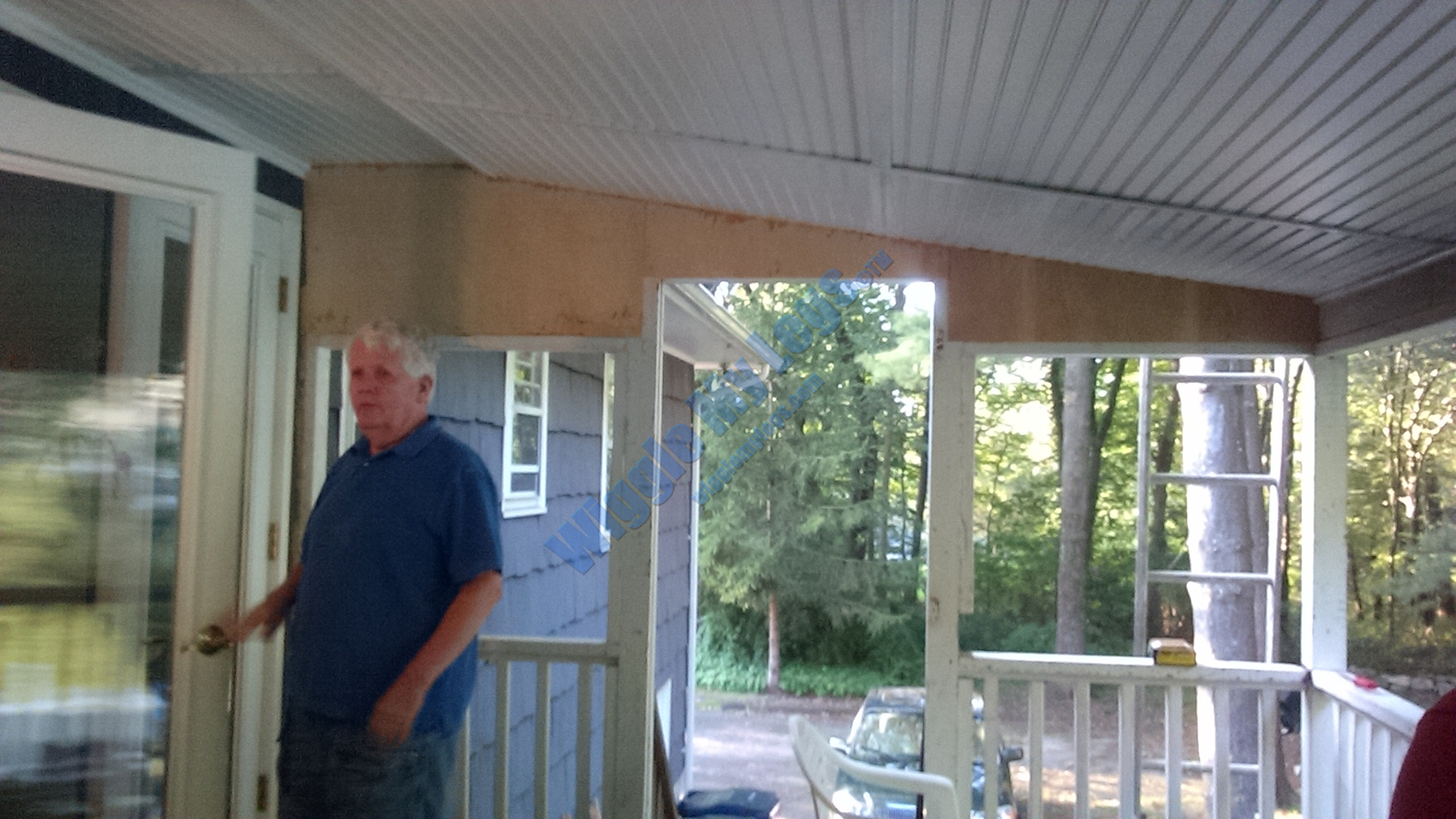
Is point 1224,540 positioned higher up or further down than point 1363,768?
higher up

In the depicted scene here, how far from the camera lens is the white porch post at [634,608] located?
8.87ft

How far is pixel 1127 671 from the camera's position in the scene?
2861mm

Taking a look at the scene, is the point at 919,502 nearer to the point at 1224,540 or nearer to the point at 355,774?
the point at 1224,540

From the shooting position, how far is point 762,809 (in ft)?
14.3

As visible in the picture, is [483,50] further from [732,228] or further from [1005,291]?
[1005,291]

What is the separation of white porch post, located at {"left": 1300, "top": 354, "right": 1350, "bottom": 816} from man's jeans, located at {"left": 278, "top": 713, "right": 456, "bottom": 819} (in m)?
2.34

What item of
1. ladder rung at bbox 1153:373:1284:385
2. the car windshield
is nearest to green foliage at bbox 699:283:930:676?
the car windshield

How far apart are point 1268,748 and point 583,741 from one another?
6.24 feet

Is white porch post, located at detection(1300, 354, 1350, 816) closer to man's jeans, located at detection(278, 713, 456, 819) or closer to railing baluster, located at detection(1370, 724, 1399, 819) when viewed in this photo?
railing baluster, located at detection(1370, 724, 1399, 819)

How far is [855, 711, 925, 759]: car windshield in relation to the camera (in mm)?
5176

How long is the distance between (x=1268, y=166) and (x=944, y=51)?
0.73 m

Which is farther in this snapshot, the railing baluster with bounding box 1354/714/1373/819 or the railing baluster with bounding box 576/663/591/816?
the railing baluster with bounding box 576/663/591/816

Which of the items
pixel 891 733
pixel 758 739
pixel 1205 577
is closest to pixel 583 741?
pixel 1205 577

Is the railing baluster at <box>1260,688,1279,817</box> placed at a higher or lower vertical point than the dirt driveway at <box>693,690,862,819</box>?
higher
